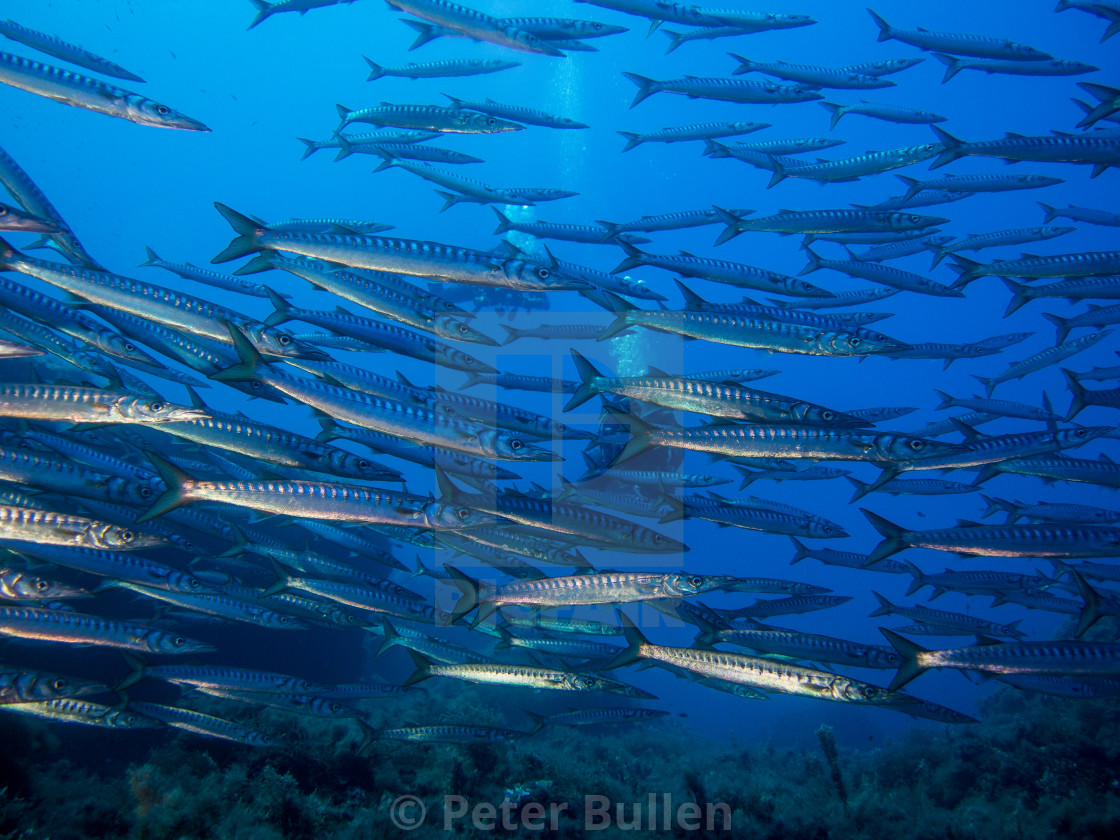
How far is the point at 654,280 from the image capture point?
6138cm

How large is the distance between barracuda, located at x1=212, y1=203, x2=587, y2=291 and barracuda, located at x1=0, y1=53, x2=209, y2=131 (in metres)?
1.06

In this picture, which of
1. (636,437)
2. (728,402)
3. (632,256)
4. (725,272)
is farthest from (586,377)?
(725,272)

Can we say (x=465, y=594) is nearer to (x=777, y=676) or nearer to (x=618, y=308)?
(x=777, y=676)

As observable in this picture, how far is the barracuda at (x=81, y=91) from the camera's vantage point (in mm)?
4684

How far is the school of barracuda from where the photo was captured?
178 inches

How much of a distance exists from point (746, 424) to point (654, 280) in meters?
60.0

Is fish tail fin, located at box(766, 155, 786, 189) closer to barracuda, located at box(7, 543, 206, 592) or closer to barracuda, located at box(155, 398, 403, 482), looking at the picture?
barracuda, located at box(155, 398, 403, 482)

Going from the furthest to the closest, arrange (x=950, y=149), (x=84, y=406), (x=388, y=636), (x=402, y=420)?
(x=950, y=149)
(x=388, y=636)
(x=402, y=420)
(x=84, y=406)

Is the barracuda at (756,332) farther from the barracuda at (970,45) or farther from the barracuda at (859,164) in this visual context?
the barracuda at (970,45)

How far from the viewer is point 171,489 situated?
13.4 ft

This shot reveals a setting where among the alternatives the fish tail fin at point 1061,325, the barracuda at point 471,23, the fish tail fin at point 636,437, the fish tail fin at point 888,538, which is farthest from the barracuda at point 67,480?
the fish tail fin at point 1061,325

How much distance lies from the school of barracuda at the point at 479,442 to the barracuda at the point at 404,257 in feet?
0.09

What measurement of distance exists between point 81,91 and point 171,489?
12.9 ft

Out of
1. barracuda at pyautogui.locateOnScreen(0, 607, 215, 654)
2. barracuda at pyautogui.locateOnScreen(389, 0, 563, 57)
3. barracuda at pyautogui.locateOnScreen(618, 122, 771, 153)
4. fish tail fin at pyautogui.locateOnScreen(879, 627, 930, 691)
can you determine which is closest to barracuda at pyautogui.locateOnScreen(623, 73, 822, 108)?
barracuda at pyautogui.locateOnScreen(618, 122, 771, 153)
